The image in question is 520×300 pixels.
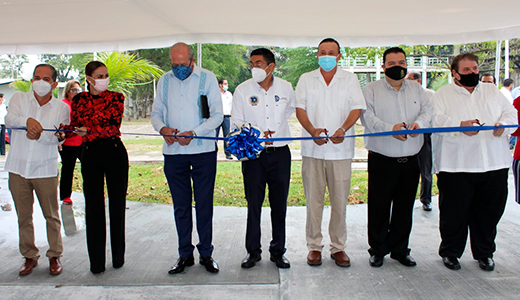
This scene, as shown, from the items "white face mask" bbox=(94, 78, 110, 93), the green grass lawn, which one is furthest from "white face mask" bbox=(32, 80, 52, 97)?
the green grass lawn

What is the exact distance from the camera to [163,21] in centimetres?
512

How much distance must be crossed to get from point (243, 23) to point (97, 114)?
2.40 metres

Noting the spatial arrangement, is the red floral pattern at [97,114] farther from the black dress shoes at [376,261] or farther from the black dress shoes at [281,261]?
the black dress shoes at [376,261]

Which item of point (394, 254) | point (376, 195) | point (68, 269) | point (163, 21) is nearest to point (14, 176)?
point (68, 269)

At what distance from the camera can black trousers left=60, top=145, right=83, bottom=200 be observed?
554 cm

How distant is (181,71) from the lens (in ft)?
11.7

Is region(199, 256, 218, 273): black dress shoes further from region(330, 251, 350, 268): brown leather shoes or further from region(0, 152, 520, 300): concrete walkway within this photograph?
region(330, 251, 350, 268): brown leather shoes

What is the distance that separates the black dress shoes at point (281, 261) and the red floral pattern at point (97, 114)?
1.72 meters

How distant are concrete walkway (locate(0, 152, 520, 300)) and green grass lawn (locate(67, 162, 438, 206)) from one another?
2.24 m

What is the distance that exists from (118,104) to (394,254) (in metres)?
2.75

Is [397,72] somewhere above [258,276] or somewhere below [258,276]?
above

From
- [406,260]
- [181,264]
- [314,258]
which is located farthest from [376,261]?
[181,264]

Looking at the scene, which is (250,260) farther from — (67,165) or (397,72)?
(67,165)

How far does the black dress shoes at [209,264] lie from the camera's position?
3.61 meters
